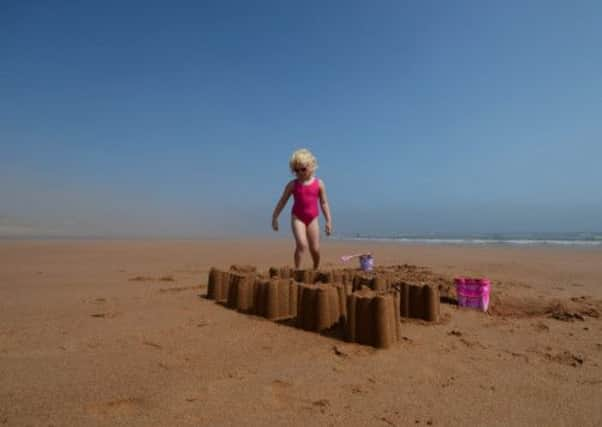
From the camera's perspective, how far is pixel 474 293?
4.53 m

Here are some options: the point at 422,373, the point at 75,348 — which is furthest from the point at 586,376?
the point at 75,348

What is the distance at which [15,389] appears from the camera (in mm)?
2035

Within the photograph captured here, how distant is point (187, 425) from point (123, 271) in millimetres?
6440

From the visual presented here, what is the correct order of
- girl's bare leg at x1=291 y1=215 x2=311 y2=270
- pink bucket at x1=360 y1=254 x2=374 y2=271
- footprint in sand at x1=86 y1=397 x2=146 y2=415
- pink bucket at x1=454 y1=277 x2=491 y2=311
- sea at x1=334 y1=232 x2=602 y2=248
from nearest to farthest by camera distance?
footprint in sand at x1=86 y1=397 x2=146 y2=415, pink bucket at x1=454 y1=277 x2=491 y2=311, girl's bare leg at x1=291 y1=215 x2=311 y2=270, pink bucket at x1=360 y1=254 x2=374 y2=271, sea at x1=334 y1=232 x2=602 y2=248

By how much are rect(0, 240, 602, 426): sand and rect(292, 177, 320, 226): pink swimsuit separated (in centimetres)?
201

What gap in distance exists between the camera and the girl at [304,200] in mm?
5582

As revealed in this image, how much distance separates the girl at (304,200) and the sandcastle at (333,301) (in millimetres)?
769

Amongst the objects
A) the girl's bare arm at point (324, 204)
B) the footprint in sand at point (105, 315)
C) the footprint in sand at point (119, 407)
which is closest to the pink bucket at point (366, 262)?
the girl's bare arm at point (324, 204)

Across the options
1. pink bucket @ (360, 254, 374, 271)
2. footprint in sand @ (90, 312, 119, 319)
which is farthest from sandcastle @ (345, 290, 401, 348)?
pink bucket @ (360, 254, 374, 271)

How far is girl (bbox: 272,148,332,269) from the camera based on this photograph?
5.58m

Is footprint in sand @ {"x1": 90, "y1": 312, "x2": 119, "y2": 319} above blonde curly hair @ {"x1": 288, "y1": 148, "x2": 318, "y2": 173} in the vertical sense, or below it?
below

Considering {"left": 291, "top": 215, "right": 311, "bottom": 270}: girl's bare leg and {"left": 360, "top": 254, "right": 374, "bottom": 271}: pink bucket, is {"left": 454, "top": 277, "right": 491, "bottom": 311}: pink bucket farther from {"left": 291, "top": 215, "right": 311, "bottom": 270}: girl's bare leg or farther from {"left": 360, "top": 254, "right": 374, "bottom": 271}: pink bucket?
{"left": 360, "top": 254, "right": 374, "bottom": 271}: pink bucket

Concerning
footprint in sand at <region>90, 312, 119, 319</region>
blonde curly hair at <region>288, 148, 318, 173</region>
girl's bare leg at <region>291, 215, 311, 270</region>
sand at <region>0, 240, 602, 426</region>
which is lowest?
sand at <region>0, 240, 602, 426</region>

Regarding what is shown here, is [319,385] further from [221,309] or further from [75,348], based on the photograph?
[221,309]
